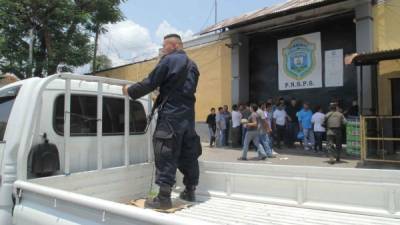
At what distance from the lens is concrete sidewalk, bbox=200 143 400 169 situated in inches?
436

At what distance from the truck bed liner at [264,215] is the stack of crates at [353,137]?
9.10 m

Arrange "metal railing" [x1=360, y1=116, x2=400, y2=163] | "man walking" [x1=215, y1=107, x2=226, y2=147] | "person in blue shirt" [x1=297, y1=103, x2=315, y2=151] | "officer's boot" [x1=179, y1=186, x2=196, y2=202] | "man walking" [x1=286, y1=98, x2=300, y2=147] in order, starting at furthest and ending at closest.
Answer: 1. "man walking" [x1=215, y1=107, x2=226, y2=147]
2. "man walking" [x1=286, y1=98, x2=300, y2=147]
3. "person in blue shirt" [x1=297, y1=103, x2=315, y2=151]
4. "metal railing" [x1=360, y1=116, x2=400, y2=163]
5. "officer's boot" [x1=179, y1=186, x2=196, y2=202]

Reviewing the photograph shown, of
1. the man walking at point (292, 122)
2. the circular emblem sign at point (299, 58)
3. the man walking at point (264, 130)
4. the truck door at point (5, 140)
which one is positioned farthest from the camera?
the circular emblem sign at point (299, 58)

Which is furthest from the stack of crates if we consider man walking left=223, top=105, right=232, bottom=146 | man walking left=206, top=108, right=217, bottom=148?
man walking left=206, top=108, right=217, bottom=148

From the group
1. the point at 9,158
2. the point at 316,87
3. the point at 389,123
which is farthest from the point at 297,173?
the point at 316,87

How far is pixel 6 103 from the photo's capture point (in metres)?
3.94

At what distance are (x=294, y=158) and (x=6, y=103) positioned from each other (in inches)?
385

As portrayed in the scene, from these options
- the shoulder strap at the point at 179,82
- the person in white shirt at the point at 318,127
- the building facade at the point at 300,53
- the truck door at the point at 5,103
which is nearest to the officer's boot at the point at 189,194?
the shoulder strap at the point at 179,82

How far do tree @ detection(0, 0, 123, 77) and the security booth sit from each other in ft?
47.1

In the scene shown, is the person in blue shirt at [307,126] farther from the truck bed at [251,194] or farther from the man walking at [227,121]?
the truck bed at [251,194]

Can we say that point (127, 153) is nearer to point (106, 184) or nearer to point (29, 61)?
point (106, 184)

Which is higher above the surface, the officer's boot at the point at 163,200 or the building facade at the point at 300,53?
the building facade at the point at 300,53

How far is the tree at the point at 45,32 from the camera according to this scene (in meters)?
21.4

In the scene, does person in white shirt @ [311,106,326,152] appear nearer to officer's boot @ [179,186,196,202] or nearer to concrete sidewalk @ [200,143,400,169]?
concrete sidewalk @ [200,143,400,169]
